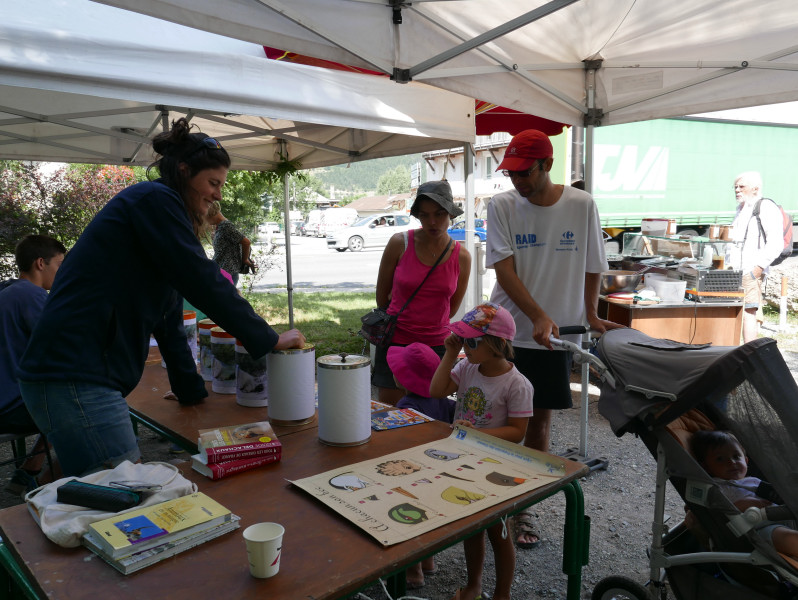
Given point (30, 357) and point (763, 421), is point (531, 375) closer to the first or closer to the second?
point (763, 421)

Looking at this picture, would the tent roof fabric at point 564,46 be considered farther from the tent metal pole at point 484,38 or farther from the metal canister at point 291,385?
the metal canister at point 291,385

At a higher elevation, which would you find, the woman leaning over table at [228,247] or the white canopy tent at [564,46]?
the white canopy tent at [564,46]

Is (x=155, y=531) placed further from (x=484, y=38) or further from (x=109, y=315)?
(x=484, y=38)

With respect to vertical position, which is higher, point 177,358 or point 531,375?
point 177,358

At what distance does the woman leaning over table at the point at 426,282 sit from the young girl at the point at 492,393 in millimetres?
587

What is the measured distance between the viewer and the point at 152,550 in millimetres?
1108

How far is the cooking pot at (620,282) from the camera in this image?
532 cm

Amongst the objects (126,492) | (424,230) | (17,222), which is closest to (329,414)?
(126,492)

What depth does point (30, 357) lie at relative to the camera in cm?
154

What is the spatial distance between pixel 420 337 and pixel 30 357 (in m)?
1.69

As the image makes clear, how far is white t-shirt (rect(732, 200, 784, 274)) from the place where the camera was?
597 centimetres

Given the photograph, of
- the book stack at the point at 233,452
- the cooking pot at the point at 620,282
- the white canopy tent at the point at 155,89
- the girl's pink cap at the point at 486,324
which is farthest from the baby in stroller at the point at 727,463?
the cooking pot at the point at 620,282

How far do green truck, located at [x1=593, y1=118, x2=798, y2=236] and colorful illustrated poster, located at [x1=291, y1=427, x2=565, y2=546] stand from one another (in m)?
12.2

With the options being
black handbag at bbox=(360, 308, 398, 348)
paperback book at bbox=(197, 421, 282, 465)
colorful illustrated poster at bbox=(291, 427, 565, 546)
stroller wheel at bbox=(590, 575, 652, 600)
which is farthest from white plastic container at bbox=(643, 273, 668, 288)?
paperback book at bbox=(197, 421, 282, 465)
